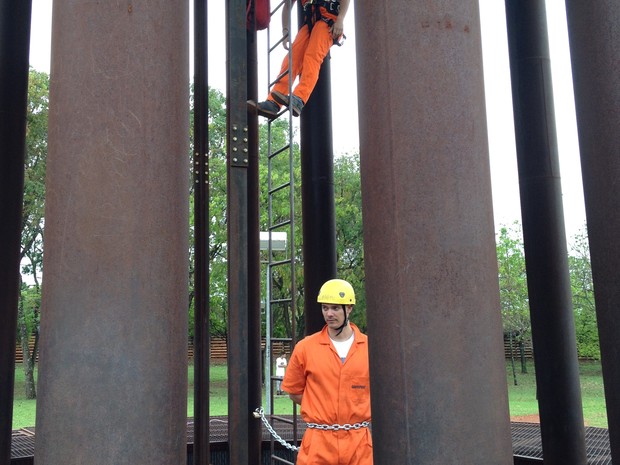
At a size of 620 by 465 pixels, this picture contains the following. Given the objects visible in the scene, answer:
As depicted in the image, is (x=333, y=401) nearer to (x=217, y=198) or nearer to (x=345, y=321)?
(x=345, y=321)

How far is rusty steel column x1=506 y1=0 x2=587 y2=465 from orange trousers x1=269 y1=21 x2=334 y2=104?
3803 mm

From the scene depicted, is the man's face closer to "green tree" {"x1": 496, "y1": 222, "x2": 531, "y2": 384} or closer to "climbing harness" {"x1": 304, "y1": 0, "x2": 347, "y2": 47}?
"climbing harness" {"x1": 304, "y1": 0, "x2": 347, "y2": 47}

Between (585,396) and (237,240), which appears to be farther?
(585,396)

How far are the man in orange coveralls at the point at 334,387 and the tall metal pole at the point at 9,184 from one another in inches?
135

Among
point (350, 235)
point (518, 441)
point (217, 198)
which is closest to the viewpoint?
point (518, 441)

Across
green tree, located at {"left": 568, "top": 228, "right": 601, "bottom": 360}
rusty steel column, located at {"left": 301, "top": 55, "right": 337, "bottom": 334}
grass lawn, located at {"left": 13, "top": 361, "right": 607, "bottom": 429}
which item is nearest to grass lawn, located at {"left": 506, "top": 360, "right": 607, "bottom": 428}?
grass lawn, located at {"left": 13, "top": 361, "right": 607, "bottom": 429}

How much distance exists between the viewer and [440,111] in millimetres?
4391

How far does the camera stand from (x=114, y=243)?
4.14 m

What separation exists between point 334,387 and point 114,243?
287 cm

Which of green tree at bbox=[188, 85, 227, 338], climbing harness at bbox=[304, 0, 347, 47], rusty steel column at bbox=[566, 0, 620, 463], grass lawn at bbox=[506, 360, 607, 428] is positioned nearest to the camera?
rusty steel column at bbox=[566, 0, 620, 463]

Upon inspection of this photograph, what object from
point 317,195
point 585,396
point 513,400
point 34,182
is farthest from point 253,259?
point 585,396

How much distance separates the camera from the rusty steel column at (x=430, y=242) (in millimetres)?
4129

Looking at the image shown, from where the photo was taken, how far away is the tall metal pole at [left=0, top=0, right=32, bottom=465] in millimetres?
7938

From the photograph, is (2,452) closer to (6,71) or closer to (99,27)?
(6,71)
